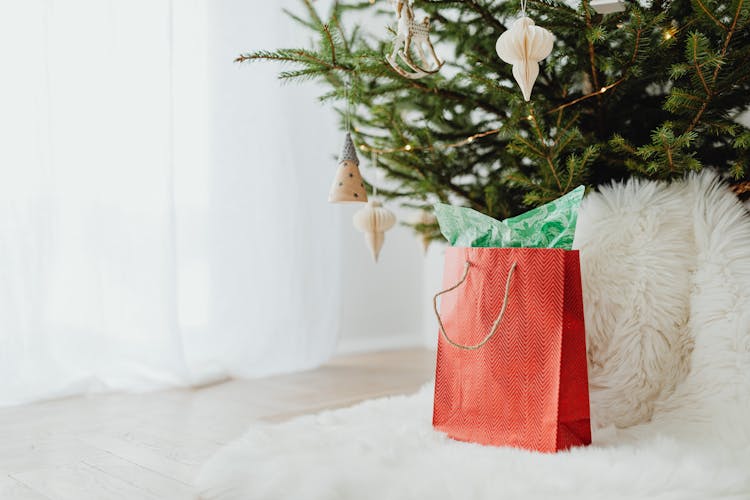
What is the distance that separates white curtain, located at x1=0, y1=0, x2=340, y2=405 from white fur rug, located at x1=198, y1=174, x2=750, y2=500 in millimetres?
730

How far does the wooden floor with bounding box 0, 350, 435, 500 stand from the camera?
0.91m

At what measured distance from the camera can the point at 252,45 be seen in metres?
1.84

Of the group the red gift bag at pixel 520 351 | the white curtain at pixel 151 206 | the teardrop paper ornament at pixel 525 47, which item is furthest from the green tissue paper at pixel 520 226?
the white curtain at pixel 151 206

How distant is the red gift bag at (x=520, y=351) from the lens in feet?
2.86

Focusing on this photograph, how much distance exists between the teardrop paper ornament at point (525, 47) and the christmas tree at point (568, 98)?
0.27 ft

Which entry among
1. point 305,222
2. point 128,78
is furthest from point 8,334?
point 305,222

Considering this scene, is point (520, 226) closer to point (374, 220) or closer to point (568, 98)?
point (568, 98)

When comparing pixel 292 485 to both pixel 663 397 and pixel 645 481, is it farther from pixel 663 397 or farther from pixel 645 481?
pixel 663 397

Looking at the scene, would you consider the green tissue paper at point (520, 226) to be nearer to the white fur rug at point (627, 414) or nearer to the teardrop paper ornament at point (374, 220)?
the white fur rug at point (627, 414)

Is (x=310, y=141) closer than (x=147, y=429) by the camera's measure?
No

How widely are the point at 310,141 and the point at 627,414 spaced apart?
1.29 m

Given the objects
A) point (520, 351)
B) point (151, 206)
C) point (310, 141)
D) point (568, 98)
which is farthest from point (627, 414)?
point (310, 141)

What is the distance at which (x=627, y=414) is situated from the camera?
0.98 meters

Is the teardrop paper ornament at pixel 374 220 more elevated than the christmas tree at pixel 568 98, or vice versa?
the christmas tree at pixel 568 98
